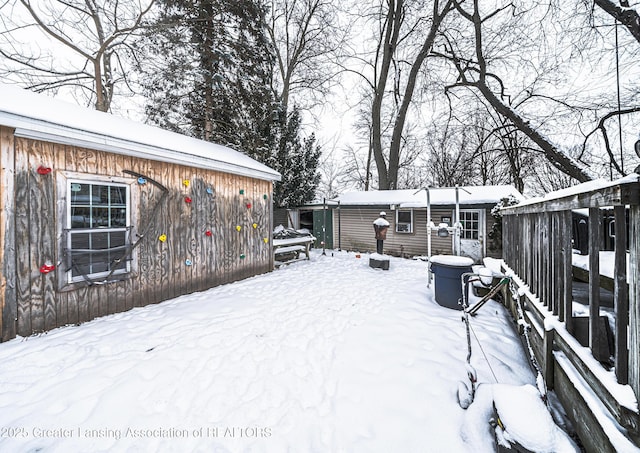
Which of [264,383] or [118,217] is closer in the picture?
[264,383]

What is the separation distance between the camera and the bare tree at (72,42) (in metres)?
6.86

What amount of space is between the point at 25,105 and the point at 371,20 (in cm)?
1589

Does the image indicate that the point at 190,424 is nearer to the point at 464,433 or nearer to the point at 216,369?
the point at 216,369

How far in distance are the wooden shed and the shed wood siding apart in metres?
0.01

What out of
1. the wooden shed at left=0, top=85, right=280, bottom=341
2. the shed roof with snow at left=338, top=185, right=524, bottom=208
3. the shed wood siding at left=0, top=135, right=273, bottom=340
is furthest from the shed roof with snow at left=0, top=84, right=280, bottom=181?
the shed roof with snow at left=338, top=185, right=524, bottom=208

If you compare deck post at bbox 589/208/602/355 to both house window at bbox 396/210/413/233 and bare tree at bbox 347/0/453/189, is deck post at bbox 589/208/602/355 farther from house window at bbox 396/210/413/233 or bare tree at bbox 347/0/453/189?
bare tree at bbox 347/0/453/189

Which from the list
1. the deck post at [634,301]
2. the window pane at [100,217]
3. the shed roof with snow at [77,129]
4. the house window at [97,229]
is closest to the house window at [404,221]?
the shed roof with snow at [77,129]

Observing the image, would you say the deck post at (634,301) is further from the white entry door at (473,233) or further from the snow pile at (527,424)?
the white entry door at (473,233)

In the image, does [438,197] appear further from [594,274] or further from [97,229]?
[97,229]

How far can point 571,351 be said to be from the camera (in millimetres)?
1860

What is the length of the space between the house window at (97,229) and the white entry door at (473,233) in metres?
10.2

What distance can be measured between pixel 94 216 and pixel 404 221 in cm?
1018

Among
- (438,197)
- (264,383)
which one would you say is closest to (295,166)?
(438,197)

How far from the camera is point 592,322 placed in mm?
1645
